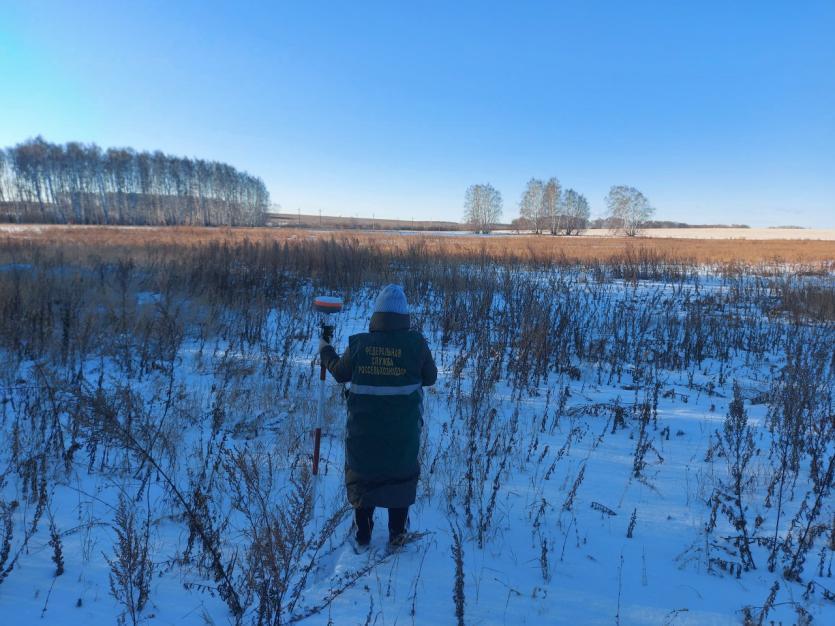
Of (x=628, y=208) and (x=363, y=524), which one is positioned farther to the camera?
(x=628, y=208)

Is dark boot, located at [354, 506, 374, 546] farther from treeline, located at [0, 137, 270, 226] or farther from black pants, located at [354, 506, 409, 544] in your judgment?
treeline, located at [0, 137, 270, 226]

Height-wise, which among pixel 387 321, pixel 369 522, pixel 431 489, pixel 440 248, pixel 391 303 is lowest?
pixel 431 489

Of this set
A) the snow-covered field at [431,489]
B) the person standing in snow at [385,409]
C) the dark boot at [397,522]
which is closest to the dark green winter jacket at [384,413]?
the person standing in snow at [385,409]

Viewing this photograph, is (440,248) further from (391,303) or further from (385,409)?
(385,409)

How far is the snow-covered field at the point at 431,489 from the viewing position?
202 cm

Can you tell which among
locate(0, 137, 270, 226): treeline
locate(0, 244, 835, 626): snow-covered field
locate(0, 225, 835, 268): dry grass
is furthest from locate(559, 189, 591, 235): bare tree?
locate(0, 244, 835, 626): snow-covered field

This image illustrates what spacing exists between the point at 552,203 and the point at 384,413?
71.6 meters

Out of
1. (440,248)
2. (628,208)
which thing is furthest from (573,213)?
(440,248)

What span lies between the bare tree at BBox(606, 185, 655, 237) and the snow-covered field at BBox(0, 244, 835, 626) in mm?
73676

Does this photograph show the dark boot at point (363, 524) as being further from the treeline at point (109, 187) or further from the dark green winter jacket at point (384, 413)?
the treeline at point (109, 187)

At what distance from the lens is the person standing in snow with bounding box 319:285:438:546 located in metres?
2.27

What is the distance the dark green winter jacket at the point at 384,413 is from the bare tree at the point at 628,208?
78.4 meters

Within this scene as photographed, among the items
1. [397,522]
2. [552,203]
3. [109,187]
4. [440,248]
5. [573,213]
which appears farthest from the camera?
[573,213]

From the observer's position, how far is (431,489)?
3.07 meters
